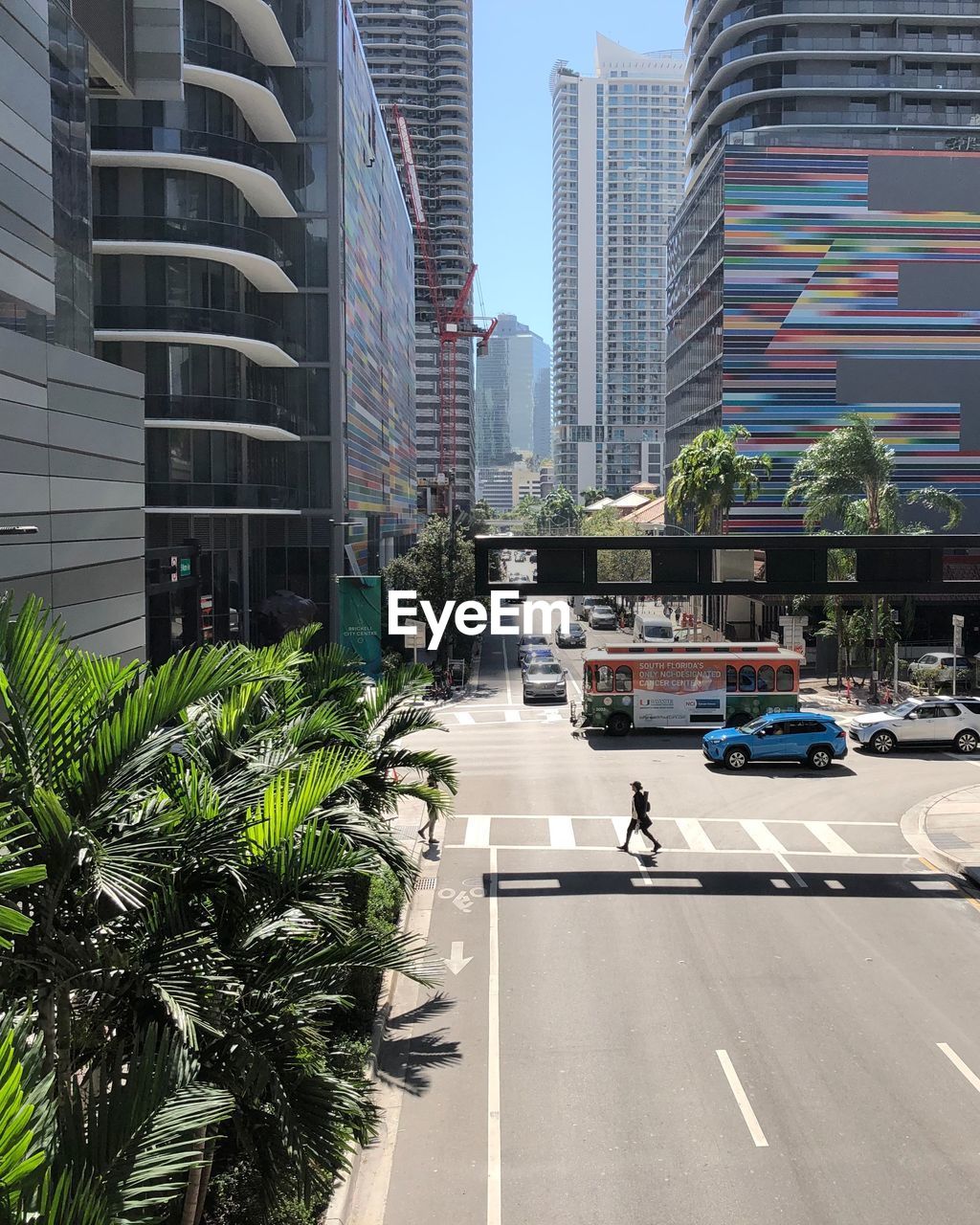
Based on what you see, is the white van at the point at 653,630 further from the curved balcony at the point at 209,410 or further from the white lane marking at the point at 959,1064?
the white lane marking at the point at 959,1064

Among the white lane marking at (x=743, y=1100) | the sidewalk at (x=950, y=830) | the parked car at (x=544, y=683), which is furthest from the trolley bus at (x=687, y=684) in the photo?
the white lane marking at (x=743, y=1100)

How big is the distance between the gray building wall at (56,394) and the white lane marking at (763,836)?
13071 mm

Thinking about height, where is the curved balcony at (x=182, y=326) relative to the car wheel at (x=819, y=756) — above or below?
above

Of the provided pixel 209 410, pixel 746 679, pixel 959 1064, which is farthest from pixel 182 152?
pixel 959 1064

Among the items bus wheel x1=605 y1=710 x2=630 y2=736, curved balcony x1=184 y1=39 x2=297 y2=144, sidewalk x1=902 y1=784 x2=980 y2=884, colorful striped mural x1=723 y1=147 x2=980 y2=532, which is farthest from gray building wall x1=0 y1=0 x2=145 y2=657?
colorful striped mural x1=723 y1=147 x2=980 y2=532

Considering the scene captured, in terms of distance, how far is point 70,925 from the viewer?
694 cm

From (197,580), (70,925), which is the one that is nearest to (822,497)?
(197,580)

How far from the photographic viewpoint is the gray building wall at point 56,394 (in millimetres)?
13406

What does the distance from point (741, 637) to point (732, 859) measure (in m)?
44.1

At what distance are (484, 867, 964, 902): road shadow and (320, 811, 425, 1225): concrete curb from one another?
Result: 2.73 meters

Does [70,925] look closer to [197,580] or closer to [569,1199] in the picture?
[569,1199]

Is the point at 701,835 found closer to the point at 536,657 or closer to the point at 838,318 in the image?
the point at 536,657

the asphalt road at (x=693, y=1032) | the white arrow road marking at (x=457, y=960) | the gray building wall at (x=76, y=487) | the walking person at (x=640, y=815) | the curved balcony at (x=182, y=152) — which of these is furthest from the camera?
the curved balcony at (x=182, y=152)

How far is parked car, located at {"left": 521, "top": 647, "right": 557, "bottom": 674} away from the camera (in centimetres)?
4828
